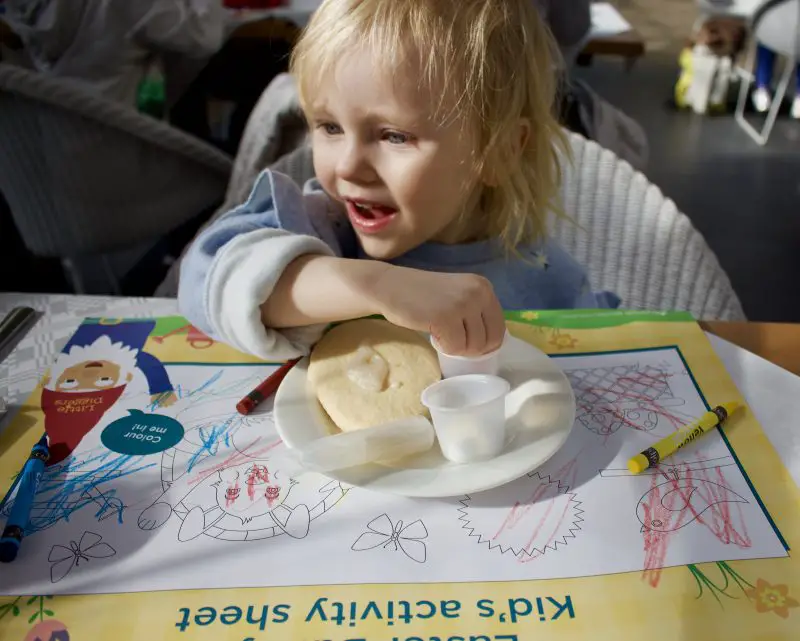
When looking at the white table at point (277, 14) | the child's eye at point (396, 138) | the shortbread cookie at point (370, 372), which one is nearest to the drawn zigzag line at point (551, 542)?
the shortbread cookie at point (370, 372)

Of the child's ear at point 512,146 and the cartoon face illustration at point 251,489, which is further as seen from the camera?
the child's ear at point 512,146

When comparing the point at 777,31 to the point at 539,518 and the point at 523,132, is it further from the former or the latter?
the point at 539,518

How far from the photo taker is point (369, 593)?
0.55 m

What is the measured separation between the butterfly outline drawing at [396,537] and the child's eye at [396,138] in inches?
16.4

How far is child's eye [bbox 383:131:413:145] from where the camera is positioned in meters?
0.83

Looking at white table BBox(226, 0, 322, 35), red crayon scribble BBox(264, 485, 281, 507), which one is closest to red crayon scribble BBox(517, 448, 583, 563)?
red crayon scribble BBox(264, 485, 281, 507)

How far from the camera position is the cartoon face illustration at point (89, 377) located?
792 mm

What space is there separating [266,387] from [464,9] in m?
0.46

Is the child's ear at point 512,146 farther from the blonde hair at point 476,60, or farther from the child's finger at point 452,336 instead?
the child's finger at point 452,336

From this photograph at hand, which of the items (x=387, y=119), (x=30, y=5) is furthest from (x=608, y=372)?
(x=30, y=5)

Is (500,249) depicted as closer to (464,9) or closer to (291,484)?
(464,9)

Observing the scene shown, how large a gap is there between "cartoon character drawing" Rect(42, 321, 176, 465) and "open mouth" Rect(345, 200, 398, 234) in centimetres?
28

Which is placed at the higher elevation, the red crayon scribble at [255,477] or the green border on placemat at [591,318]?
the red crayon scribble at [255,477]

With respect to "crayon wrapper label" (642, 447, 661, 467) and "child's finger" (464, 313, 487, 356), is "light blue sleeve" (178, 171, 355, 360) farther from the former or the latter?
"crayon wrapper label" (642, 447, 661, 467)
